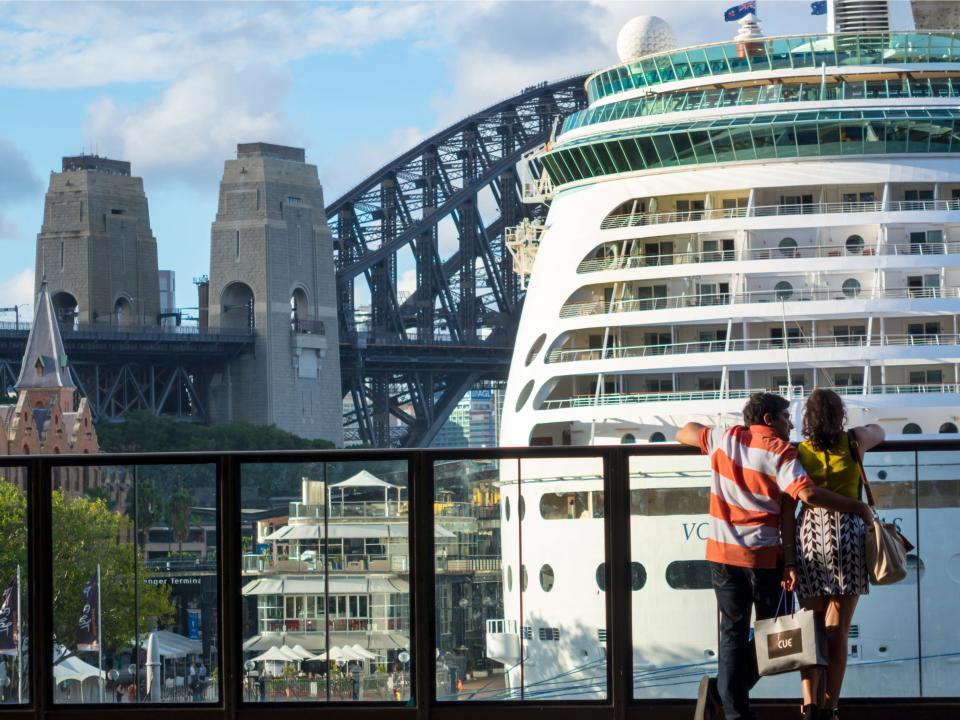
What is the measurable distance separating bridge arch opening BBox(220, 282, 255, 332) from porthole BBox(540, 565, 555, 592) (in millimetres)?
82415

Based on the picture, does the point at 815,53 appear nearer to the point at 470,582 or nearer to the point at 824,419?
the point at 470,582

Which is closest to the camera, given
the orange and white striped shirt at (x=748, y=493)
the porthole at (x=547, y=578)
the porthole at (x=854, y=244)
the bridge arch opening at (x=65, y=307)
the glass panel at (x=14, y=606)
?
the orange and white striped shirt at (x=748, y=493)

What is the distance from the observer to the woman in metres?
6.82

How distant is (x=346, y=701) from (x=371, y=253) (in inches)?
3790

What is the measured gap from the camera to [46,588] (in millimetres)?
7945

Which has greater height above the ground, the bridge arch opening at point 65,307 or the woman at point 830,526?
the bridge arch opening at point 65,307

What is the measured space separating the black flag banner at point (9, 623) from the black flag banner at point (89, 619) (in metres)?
0.28

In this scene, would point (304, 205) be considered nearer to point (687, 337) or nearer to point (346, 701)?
point (687, 337)

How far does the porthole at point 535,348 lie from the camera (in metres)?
30.3

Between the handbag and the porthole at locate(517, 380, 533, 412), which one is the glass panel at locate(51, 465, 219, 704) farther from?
the porthole at locate(517, 380, 533, 412)

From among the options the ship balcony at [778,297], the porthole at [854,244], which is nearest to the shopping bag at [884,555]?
the ship balcony at [778,297]

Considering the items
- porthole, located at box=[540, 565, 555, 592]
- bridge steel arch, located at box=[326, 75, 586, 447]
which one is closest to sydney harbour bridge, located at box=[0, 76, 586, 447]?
bridge steel arch, located at box=[326, 75, 586, 447]

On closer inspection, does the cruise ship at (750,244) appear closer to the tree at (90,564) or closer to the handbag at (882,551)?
the tree at (90,564)

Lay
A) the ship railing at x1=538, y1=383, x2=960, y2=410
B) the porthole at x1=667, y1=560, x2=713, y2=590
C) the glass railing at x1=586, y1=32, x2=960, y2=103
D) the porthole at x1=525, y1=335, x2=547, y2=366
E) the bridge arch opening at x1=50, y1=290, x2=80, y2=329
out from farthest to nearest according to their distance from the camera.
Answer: the bridge arch opening at x1=50, y1=290, x2=80, y2=329
the glass railing at x1=586, y1=32, x2=960, y2=103
the porthole at x1=525, y1=335, x2=547, y2=366
the ship railing at x1=538, y1=383, x2=960, y2=410
the porthole at x1=667, y1=560, x2=713, y2=590
